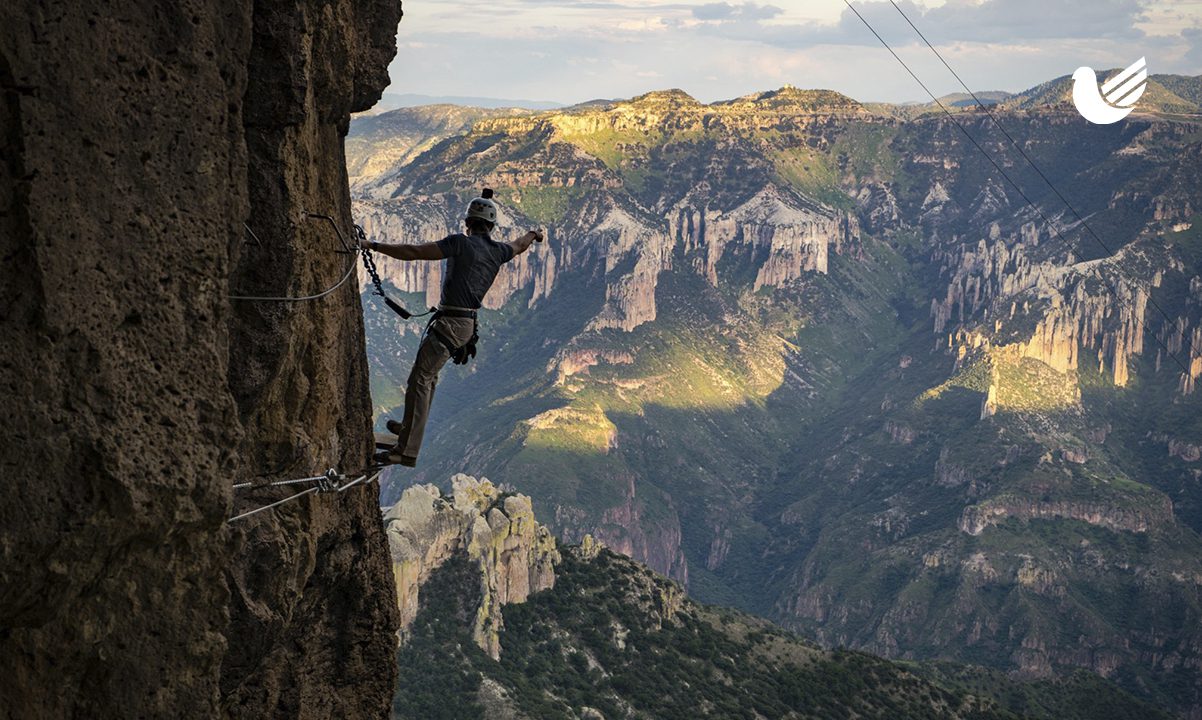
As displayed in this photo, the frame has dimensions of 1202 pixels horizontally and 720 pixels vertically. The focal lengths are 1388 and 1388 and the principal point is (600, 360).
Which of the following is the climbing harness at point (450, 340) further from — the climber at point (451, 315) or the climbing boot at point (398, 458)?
the climbing boot at point (398, 458)

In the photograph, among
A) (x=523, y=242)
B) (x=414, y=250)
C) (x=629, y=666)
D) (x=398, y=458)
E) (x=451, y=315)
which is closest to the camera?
(x=414, y=250)

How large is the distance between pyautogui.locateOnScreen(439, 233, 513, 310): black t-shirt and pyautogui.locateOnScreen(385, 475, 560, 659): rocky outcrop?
223 ft

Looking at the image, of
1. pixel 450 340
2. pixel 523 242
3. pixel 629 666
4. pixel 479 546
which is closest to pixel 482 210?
pixel 523 242

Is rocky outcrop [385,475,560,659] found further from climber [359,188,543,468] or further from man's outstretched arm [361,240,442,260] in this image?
man's outstretched arm [361,240,442,260]

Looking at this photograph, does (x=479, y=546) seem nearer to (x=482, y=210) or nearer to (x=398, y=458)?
(x=398, y=458)

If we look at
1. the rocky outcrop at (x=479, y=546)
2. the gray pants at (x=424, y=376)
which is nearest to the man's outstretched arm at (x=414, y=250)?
the gray pants at (x=424, y=376)

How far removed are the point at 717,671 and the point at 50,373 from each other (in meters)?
96.5

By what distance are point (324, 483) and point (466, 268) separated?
4.26m

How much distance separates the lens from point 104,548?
1127cm

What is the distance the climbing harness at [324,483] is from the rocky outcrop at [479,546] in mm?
67961

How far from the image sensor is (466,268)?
20.4m

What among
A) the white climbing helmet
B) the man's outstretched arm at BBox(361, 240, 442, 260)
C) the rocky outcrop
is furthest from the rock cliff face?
the rocky outcrop

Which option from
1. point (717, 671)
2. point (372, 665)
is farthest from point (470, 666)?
point (372, 665)

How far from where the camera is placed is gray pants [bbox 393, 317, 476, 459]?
2030cm
